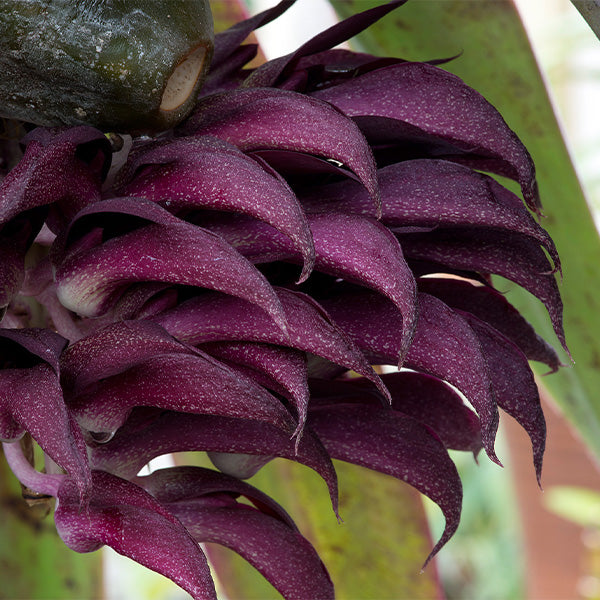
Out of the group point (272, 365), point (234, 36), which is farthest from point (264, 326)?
point (234, 36)

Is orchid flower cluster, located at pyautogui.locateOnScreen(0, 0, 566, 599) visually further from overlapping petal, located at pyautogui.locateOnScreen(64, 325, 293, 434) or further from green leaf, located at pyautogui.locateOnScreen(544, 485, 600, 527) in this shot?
green leaf, located at pyautogui.locateOnScreen(544, 485, 600, 527)

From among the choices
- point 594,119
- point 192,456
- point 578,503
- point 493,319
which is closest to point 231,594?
point 192,456

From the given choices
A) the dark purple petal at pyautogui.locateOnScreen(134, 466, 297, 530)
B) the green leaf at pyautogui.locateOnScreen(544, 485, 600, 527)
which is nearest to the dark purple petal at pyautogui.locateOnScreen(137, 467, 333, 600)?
the dark purple petal at pyautogui.locateOnScreen(134, 466, 297, 530)

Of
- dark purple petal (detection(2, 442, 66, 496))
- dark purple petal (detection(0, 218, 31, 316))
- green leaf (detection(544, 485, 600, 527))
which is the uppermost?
dark purple petal (detection(0, 218, 31, 316))

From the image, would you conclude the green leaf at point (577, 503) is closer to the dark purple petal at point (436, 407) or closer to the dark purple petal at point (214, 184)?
the dark purple petal at point (436, 407)

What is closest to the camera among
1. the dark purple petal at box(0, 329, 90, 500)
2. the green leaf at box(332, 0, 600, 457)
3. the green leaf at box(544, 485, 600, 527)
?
the dark purple petal at box(0, 329, 90, 500)

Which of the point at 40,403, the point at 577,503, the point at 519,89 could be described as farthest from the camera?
the point at 577,503

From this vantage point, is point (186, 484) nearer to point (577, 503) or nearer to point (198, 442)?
point (198, 442)

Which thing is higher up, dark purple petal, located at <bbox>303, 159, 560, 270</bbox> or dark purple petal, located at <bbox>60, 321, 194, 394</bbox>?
dark purple petal, located at <bbox>60, 321, 194, 394</bbox>
